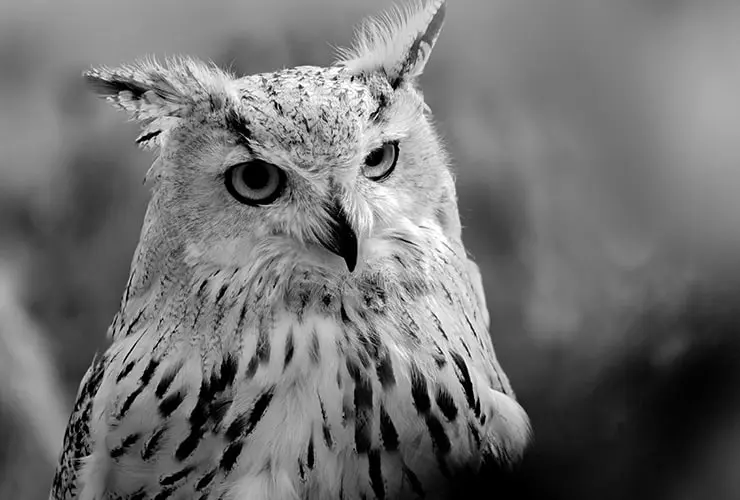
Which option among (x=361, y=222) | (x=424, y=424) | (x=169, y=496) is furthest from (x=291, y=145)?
(x=169, y=496)

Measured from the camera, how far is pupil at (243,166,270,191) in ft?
2.77

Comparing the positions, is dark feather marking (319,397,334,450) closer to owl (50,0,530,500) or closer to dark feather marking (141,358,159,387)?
owl (50,0,530,500)

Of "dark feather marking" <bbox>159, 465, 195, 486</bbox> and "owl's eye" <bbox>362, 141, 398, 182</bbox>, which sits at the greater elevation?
"owl's eye" <bbox>362, 141, 398, 182</bbox>

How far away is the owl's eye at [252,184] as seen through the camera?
846 mm

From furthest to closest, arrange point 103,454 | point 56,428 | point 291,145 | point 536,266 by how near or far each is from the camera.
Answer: point 56,428 < point 103,454 < point 291,145 < point 536,266

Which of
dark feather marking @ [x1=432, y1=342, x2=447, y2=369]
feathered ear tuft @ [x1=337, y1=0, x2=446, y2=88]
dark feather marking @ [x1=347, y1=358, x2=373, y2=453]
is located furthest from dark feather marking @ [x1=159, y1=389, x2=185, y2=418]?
feathered ear tuft @ [x1=337, y1=0, x2=446, y2=88]

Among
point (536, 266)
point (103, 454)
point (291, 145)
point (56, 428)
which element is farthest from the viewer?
point (56, 428)

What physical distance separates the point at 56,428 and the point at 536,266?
0.99 metres

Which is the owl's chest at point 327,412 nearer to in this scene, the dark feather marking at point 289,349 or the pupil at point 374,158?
the dark feather marking at point 289,349

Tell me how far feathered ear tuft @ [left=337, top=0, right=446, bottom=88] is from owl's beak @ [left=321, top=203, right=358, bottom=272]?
0.21 m

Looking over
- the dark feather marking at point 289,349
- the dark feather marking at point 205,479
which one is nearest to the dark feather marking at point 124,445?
the dark feather marking at point 205,479

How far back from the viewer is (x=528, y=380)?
0.31 m

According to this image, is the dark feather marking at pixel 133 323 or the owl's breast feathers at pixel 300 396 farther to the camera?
the dark feather marking at pixel 133 323

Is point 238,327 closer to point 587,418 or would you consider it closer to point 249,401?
point 249,401
